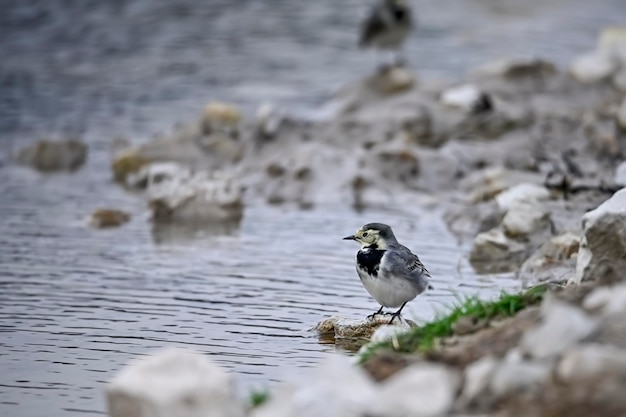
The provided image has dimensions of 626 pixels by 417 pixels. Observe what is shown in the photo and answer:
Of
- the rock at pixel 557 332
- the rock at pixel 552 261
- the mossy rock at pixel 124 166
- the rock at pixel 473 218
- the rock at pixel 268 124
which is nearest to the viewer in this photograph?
the rock at pixel 557 332

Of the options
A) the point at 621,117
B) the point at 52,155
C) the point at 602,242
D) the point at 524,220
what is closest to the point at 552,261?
the point at 524,220

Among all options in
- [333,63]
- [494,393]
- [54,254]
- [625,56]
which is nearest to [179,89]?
[333,63]

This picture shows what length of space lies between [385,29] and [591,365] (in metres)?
17.4

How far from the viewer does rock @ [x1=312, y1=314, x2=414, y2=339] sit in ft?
30.2

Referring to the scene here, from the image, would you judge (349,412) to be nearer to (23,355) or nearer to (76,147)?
(23,355)

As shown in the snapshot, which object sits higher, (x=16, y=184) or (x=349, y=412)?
(x=349, y=412)

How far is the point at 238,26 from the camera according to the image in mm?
25734

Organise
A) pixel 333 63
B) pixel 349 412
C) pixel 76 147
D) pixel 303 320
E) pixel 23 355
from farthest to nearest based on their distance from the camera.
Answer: pixel 333 63 → pixel 76 147 → pixel 303 320 → pixel 23 355 → pixel 349 412

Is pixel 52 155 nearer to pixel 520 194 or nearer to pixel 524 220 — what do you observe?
pixel 520 194

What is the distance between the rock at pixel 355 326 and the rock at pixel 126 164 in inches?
307

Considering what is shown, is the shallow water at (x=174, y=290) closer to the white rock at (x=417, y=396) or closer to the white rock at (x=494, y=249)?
the white rock at (x=494, y=249)

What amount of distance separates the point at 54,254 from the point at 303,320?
345 cm

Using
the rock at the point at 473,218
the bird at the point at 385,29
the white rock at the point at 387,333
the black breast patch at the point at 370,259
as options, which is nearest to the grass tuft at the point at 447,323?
the white rock at the point at 387,333

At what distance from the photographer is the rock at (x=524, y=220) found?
1212cm
